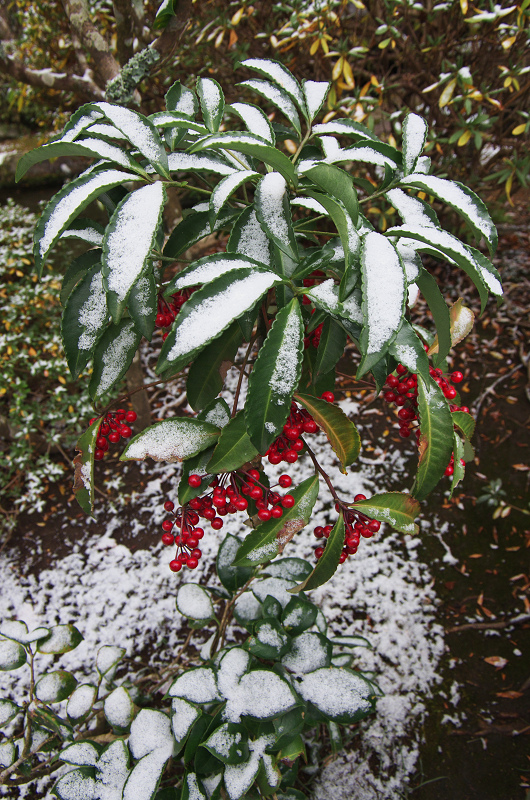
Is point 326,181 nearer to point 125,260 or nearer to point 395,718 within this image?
point 125,260

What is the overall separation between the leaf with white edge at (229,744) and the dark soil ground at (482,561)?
70 cm

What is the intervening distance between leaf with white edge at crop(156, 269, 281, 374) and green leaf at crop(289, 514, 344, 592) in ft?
1.31

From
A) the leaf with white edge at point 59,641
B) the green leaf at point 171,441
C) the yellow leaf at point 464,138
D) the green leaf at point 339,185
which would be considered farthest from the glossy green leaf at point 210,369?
the yellow leaf at point 464,138

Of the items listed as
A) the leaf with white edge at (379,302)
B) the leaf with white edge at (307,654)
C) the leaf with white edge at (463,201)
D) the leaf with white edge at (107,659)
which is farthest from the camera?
the leaf with white edge at (107,659)

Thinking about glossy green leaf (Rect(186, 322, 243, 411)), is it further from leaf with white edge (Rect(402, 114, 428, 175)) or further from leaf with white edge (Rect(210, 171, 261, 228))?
leaf with white edge (Rect(402, 114, 428, 175))

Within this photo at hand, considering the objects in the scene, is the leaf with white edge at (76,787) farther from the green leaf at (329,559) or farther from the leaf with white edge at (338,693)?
the green leaf at (329,559)

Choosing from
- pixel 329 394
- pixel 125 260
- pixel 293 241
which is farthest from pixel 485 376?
pixel 125 260

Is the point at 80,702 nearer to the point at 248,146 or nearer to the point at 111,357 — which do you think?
the point at 111,357

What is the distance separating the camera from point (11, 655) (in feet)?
3.84

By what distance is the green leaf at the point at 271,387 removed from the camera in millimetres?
596

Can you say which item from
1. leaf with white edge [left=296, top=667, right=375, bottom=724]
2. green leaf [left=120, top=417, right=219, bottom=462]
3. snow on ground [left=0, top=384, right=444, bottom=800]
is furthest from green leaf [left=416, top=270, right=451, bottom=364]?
snow on ground [left=0, top=384, right=444, bottom=800]

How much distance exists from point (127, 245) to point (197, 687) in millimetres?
951

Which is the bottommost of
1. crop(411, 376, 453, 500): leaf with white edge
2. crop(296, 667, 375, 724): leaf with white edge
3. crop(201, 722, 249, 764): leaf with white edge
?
crop(296, 667, 375, 724): leaf with white edge

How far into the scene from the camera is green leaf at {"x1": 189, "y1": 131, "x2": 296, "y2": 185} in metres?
0.58
